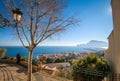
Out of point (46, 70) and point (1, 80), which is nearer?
point (1, 80)

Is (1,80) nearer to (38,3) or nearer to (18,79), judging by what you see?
(18,79)

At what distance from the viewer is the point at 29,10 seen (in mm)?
9844

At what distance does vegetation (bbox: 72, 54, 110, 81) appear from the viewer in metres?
8.53

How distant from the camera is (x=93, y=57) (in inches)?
361

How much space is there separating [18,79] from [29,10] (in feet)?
15.2

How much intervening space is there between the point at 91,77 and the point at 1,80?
5.62 m

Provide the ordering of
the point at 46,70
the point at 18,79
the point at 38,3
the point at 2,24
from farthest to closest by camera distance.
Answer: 1. the point at 46,70
2. the point at 18,79
3. the point at 38,3
4. the point at 2,24

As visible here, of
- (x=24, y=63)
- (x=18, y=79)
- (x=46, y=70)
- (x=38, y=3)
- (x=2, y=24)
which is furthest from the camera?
(x=24, y=63)

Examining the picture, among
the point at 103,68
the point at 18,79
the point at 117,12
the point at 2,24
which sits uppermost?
the point at 117,12

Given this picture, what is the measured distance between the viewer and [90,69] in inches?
344

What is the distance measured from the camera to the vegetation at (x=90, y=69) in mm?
8531

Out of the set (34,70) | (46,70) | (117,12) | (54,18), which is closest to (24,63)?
(34,70)

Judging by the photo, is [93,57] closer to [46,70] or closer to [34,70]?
[46,70]

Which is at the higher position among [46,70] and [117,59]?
[117,59]
